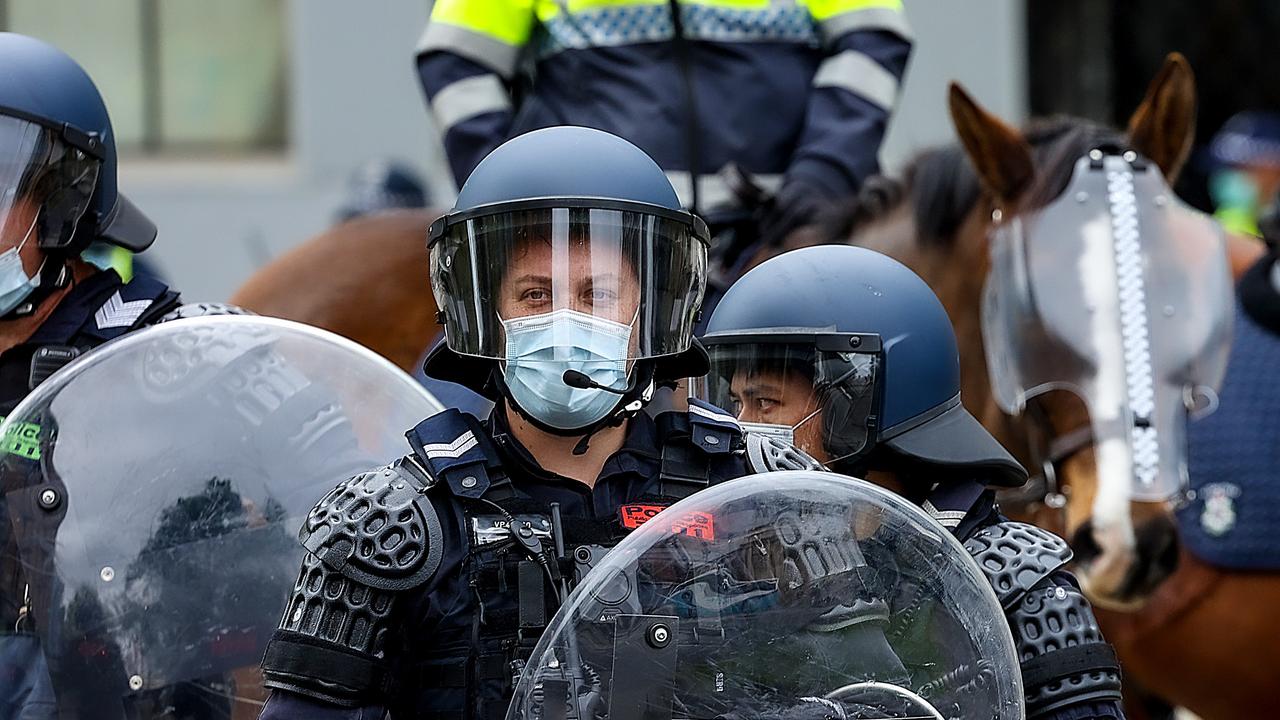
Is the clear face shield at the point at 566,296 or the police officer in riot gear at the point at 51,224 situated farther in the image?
the police officer in riot gear at the point at 51,224

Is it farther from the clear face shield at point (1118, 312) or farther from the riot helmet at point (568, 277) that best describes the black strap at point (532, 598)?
the clear face shield at point (1118, 312)

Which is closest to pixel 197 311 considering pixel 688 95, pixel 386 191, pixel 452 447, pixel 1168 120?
pixel 452 447

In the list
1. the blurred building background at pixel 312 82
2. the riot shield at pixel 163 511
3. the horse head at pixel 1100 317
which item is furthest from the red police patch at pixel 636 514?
the blurred building background at pixel 312 82

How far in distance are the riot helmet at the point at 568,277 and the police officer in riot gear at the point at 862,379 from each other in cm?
39

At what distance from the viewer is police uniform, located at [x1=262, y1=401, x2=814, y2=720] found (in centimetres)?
228

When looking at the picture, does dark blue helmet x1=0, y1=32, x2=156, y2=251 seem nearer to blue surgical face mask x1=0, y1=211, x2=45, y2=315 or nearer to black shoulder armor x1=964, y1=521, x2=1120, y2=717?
→ blue surgical face mask x1=0, y1=211, x2=45, y2=315

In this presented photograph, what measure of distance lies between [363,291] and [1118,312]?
2836mm

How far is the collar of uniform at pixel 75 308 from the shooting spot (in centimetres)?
316

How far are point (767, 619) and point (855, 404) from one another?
0.73 m

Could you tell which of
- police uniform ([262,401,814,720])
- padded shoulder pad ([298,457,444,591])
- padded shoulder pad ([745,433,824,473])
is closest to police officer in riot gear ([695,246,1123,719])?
padded shoulder pad ([745,433,824,473])

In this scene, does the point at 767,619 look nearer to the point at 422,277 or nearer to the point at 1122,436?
the point at 1122,436

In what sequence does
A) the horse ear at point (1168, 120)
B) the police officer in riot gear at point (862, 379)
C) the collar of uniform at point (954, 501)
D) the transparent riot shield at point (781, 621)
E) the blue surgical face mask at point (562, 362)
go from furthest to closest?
the horse ear at point (1168, 120) → the police officer in riot gear at point (862, 379) → the collar of uniform at point (954, 501) → the blue surgical face mask at point (562, 362) → the transparent riot shield at point (781, 621)

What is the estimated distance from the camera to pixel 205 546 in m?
2.86

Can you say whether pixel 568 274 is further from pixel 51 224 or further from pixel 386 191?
pixel 386 191
